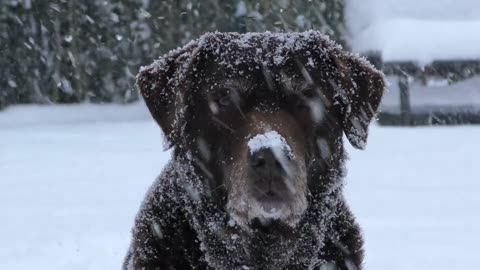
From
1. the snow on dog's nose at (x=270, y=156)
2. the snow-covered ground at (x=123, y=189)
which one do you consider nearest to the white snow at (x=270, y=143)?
the snow on dog's nose at (x=270, y=156)

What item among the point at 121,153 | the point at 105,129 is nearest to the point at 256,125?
the point at 121,153

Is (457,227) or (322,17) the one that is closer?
(457,227)

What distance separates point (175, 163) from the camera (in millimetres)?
2805

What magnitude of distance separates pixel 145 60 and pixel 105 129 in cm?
122

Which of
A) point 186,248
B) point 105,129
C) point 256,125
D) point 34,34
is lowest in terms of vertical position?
point 105,129

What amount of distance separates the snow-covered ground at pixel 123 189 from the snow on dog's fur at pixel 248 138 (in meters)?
1.84

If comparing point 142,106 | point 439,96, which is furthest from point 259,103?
point 142,106

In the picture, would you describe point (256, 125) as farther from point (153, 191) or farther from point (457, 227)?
point (457, 227)

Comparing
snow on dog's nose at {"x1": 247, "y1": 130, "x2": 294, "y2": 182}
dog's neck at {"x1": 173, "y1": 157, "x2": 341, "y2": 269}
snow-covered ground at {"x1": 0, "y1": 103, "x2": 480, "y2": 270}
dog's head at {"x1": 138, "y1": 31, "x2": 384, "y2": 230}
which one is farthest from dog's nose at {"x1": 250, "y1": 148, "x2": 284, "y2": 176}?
snow-covered ground at {"x1": 0, "y1": 103, "x2": 480, "y2": 270}

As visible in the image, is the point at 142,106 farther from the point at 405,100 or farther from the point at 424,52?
the point at 424,52

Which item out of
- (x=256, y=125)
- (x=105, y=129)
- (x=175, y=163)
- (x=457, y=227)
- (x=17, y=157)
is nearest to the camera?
(x=256, y=125)

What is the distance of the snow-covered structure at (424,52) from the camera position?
358 inches

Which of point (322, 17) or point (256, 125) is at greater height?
point (256, 125)

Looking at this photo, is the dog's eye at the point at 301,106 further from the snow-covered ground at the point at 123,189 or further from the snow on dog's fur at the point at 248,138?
the snow-covered ground at the point at 123,189
